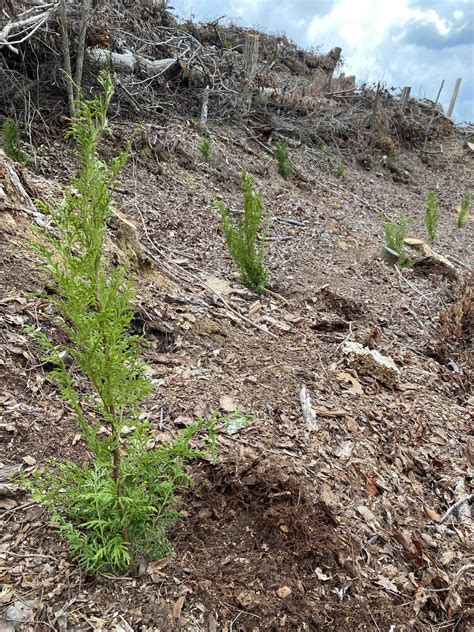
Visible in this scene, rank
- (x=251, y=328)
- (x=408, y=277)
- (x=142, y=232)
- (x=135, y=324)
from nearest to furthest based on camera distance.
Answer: (x=135, y=324), (x=251, y=328), (x=142, y=232), (x=408, y=277)

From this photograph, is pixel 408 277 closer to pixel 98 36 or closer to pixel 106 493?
pixel 106 493

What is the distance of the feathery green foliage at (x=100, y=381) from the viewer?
1410mm

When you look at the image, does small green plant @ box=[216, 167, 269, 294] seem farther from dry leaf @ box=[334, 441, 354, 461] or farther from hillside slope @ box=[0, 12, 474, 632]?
dry leaf @ box=[334, 441, 354, 461]

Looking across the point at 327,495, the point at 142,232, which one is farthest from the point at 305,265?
the point at 327,495

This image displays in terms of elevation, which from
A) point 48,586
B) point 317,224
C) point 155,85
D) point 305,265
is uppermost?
point 155,85

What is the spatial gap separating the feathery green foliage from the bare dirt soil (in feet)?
0.54

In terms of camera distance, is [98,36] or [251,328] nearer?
[251,328]

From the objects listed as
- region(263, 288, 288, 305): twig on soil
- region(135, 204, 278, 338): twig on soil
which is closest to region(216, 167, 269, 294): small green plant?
region(263, 288, 288, 305): twig on soil

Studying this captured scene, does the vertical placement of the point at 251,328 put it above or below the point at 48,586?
above

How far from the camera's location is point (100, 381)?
1500 mm

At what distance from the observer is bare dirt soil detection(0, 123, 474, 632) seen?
173cm

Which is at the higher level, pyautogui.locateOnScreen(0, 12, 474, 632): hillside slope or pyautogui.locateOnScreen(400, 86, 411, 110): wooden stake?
pyautogui.locateOnScreen(400, 86, 411, 110): wooden stake

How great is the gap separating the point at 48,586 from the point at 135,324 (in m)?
2.03

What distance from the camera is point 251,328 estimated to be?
13.5ft
